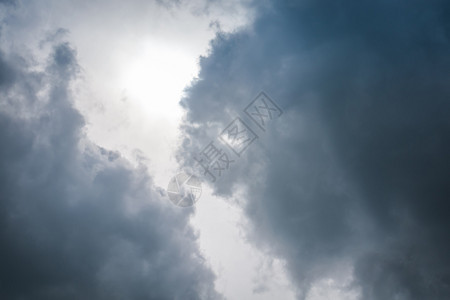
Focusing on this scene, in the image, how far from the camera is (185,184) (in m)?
64.2
